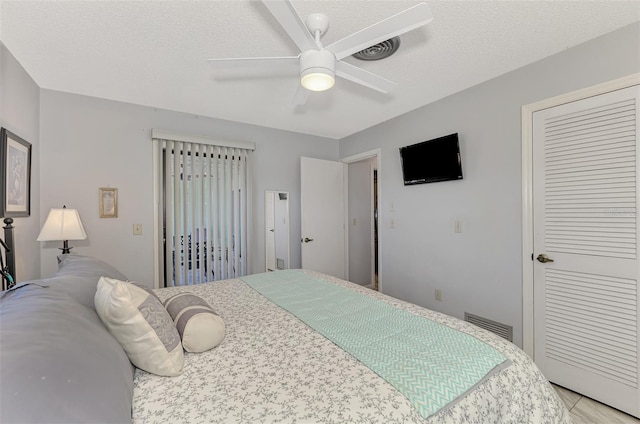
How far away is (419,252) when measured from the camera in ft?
9.75

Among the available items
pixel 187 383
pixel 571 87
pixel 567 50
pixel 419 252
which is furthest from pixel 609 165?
pixel 187 383

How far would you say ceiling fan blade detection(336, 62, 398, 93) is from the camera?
1556 millimetres

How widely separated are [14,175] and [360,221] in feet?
12.5

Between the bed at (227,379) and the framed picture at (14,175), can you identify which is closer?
the bed at (227,379)

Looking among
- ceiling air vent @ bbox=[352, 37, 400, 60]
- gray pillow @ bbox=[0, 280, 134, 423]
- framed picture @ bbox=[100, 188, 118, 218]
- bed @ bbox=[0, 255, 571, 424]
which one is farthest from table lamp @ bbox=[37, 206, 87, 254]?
ceiling air vent @ bbox=[352, 37, 400, 60]

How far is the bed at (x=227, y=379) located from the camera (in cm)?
61

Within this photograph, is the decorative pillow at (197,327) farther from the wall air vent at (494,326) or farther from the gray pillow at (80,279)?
the wall air vent at (494,326)

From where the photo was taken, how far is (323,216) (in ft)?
12.7

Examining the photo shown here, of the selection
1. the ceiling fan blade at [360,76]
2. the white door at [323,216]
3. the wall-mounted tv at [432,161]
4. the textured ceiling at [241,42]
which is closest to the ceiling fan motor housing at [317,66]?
the ceiling fan blade at [360,76]

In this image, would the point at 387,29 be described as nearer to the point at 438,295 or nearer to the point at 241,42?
the point at 241,42

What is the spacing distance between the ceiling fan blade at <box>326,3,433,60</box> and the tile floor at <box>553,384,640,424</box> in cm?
243

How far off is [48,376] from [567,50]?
3.07 metres

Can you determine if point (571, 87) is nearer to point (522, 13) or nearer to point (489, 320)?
point (522, 13)

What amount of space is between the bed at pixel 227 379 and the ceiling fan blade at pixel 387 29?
1392 millimetres
